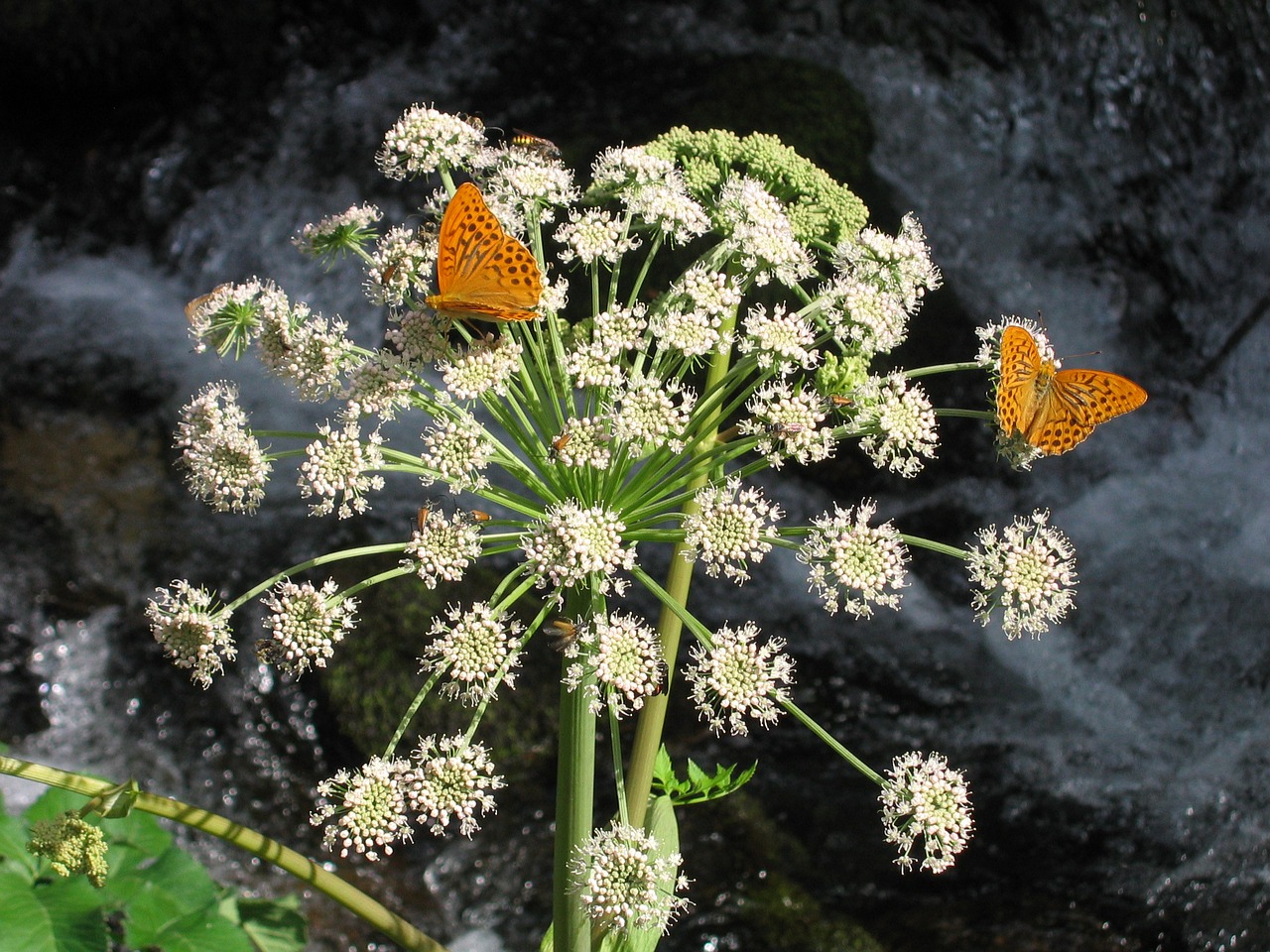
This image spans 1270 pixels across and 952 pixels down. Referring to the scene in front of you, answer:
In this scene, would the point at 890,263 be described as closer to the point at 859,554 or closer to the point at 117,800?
the point at 859,554

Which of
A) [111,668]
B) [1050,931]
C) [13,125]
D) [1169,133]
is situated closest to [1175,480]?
[1169,133]

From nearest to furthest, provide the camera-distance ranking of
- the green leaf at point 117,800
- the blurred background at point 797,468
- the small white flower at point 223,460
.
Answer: the green leaf at point 117,800
the small white flower at point 223,460
the blurred background at point 797,468

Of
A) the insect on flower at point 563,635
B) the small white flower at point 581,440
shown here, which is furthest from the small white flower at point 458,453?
the insect on flower at point 563,635

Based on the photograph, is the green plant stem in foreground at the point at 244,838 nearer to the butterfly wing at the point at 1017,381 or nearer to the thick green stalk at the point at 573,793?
the thick green stalk at the point at 573,793

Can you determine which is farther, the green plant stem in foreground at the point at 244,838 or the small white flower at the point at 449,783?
the small white flower at the point at 449,783

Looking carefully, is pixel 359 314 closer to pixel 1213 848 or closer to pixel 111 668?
pixel 111 668

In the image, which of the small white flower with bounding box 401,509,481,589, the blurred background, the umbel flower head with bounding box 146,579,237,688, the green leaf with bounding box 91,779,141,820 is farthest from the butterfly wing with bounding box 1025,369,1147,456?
the blurred background

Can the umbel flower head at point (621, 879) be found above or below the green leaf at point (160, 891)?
above

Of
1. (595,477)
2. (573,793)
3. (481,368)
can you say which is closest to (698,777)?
(573,793)
